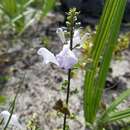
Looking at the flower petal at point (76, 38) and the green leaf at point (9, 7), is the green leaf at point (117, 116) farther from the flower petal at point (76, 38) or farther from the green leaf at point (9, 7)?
the green leaf at point (9, 7)

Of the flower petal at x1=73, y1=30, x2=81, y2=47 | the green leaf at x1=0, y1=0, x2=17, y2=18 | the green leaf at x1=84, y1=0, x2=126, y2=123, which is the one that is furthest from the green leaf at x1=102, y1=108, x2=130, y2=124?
the green leaf at x1=0, y1=0, x2=17, y2=18

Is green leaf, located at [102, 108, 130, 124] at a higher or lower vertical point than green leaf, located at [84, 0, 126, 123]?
lower

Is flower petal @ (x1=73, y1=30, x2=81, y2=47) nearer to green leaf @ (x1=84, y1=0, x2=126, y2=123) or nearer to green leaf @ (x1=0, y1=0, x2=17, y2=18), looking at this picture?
green leaf @ (x1=84, y1=0, x2=126, y2=123)

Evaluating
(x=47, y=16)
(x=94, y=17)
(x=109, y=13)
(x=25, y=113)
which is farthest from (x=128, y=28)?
(x=109, y=13)

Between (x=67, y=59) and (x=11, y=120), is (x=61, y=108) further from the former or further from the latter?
(x=67, y=59)

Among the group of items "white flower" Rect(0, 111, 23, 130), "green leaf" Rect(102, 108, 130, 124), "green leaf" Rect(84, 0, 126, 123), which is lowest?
"green leaf" Rect(102, 108, 130, 124)

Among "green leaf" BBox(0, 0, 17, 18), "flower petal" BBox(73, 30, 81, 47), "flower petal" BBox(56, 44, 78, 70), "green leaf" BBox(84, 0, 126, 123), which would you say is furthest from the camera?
"green leaf" BBox(0, 0, 17, 18)

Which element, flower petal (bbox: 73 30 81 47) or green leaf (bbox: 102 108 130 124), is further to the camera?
green leaf (bbox: 102 108 130 124)

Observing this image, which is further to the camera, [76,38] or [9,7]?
[9,7]

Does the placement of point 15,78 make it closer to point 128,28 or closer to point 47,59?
point 128,28

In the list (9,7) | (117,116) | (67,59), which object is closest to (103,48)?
(117,116)
